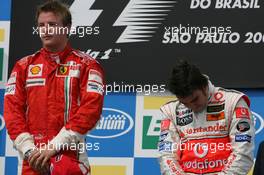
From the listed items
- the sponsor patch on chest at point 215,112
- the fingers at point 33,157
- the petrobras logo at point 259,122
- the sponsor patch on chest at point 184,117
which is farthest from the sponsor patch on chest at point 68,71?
the petrobras logo at point 259,122

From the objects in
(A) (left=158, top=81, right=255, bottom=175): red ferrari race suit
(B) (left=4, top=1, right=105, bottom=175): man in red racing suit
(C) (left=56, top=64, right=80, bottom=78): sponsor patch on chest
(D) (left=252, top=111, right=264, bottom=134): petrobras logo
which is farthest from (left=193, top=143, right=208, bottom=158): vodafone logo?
(D) (left=252, top=111, right=264, bottom=134): petrobras logo

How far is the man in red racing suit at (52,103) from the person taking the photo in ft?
9.09

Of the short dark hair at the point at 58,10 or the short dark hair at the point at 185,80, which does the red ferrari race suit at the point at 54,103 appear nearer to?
the short dark hair at the point at 58,10

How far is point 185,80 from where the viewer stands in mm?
2721

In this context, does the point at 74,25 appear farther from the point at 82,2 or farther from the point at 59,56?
the point at 59,56

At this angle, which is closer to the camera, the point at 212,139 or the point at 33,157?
the point at 33,157

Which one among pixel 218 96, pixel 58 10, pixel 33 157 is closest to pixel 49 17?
pixel 58 10

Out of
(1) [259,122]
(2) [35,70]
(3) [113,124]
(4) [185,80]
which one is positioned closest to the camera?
(4) [185,80]

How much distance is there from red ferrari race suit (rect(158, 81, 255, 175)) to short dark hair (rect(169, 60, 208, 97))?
0.15 meters

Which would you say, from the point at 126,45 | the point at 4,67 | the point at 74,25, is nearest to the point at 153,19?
the point at 126,45

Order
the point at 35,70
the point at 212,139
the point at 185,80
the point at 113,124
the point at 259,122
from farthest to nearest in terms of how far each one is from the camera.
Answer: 1. the point at 113,124
2. the point at 259,122
3. the point at 35,70
4. the point at 212,139
5. the point at 185,80

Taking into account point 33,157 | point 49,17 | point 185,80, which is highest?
point 49,17

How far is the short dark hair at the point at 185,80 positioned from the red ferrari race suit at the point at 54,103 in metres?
0.34

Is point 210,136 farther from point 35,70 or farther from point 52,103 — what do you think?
point 35,70
